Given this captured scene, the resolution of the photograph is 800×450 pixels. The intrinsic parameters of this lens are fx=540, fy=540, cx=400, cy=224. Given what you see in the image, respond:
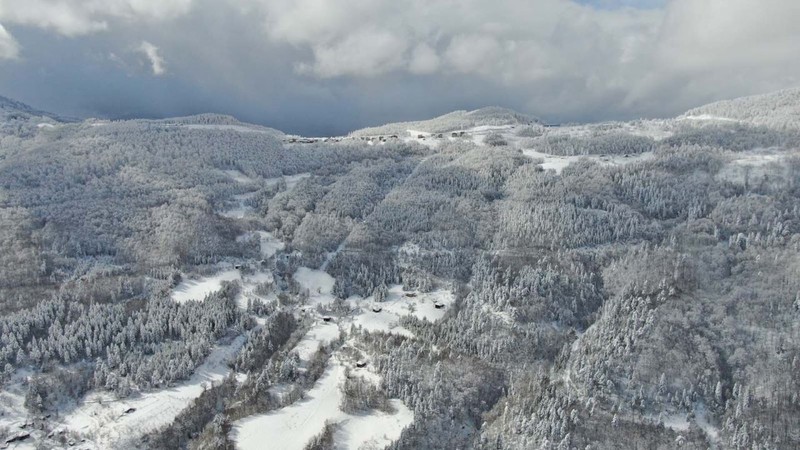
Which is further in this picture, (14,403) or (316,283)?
(316,283)

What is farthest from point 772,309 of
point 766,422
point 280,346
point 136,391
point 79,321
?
point 79,321

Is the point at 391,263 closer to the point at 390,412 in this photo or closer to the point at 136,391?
the point at 390,412

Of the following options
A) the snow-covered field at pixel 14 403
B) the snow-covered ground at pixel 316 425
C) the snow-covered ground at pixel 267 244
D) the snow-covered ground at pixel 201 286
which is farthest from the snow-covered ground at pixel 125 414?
the snow-covered ground at pixel 267 244

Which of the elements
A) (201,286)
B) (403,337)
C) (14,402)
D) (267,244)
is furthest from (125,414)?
(267,244)

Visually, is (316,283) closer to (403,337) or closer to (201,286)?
(201,286)

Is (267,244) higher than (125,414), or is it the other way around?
(267,244)

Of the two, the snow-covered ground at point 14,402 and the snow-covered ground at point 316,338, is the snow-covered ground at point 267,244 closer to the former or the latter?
the snow-covered ground at point 316,338
